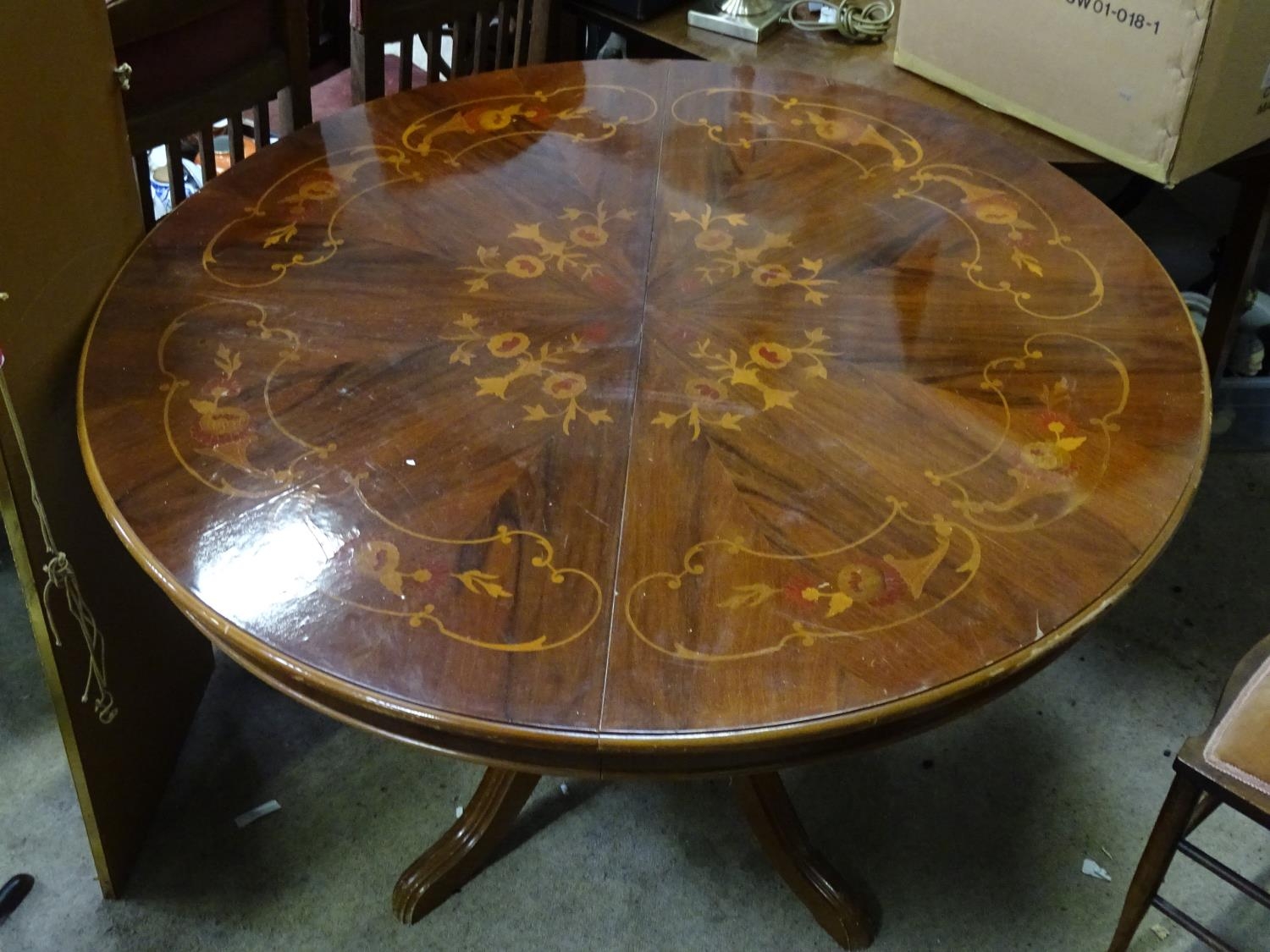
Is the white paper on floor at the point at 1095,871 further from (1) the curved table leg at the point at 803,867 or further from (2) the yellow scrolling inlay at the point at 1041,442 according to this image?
(2) the yellow scrolling inlay at the point at 1041,442

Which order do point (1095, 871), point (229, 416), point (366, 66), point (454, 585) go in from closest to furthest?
1. point (454, 585)
2. point (229, 416)
3. point (1095, 871)
4. point (366, 66)

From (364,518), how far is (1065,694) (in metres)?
1.14

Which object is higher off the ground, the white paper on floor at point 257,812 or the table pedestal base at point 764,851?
the table pedestal base at point 764,851

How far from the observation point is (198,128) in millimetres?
1305

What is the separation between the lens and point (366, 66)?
1.52 metres

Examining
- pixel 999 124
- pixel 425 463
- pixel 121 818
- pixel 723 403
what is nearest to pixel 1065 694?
pixel 999 124

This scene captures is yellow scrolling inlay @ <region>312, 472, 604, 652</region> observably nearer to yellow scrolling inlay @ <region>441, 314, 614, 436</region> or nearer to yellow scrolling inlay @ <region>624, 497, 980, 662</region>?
yellow scrolling inlay @ <region>624, 497, 980, 662</region>

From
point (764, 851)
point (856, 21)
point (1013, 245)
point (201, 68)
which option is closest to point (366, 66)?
point (201, 68)

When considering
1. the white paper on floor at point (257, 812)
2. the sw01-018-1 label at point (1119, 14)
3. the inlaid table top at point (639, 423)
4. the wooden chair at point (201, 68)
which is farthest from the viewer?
the white paper on floor at point (257, 812)

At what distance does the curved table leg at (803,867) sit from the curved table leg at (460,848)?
0.26m

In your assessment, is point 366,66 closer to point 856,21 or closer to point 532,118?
point 532,118

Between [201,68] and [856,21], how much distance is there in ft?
3.21

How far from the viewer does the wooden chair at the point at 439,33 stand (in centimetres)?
150

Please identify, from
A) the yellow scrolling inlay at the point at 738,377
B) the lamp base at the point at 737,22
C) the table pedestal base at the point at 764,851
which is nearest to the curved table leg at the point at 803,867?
A: the table pedestal base at the point at 764,851
